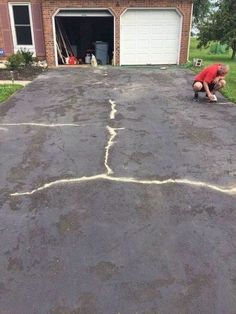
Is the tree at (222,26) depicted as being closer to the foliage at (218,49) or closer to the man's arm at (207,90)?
the foliage at (218,49)

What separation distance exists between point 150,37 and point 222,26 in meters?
3.94

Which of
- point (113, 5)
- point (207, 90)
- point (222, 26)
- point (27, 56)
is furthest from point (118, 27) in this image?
point (207, 90)

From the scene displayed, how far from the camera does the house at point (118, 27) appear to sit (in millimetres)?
14961

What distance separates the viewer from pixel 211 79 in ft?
30.2

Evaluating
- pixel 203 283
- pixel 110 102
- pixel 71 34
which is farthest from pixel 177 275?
pixel 71 34

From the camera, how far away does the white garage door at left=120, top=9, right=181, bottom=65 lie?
15312 mm

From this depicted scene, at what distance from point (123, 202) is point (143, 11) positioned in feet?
42.4

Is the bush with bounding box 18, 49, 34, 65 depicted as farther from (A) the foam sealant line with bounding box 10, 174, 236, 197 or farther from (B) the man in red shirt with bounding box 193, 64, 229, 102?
(A) the foam sealant line with bounding box 10, 174, 236, 197

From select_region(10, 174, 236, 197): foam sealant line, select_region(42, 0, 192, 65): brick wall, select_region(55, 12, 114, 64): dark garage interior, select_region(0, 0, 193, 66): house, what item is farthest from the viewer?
select_region(55, 12, 114, 64): dark garage interior

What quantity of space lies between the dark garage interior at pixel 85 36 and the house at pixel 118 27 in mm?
218

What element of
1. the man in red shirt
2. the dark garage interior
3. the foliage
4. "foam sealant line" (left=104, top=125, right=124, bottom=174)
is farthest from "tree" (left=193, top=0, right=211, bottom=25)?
"foam sealant line" (left=104, top=125, right=124, bottom=174)

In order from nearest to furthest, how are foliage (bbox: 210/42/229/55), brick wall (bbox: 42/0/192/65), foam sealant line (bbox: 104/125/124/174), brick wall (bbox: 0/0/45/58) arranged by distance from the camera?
1. foam sealant line (bbox: 104/125/124/174)
2. brick wall (bbox: 42/0/192/65)
3. brick wall (bbox: 0/0/45/58)
4. foliage (bbox: 210/42/229/55)

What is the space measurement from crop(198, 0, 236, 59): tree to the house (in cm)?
249

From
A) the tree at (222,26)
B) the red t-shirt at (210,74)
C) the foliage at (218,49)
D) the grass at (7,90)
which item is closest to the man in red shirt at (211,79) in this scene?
the red t-shirt at (210,74)
